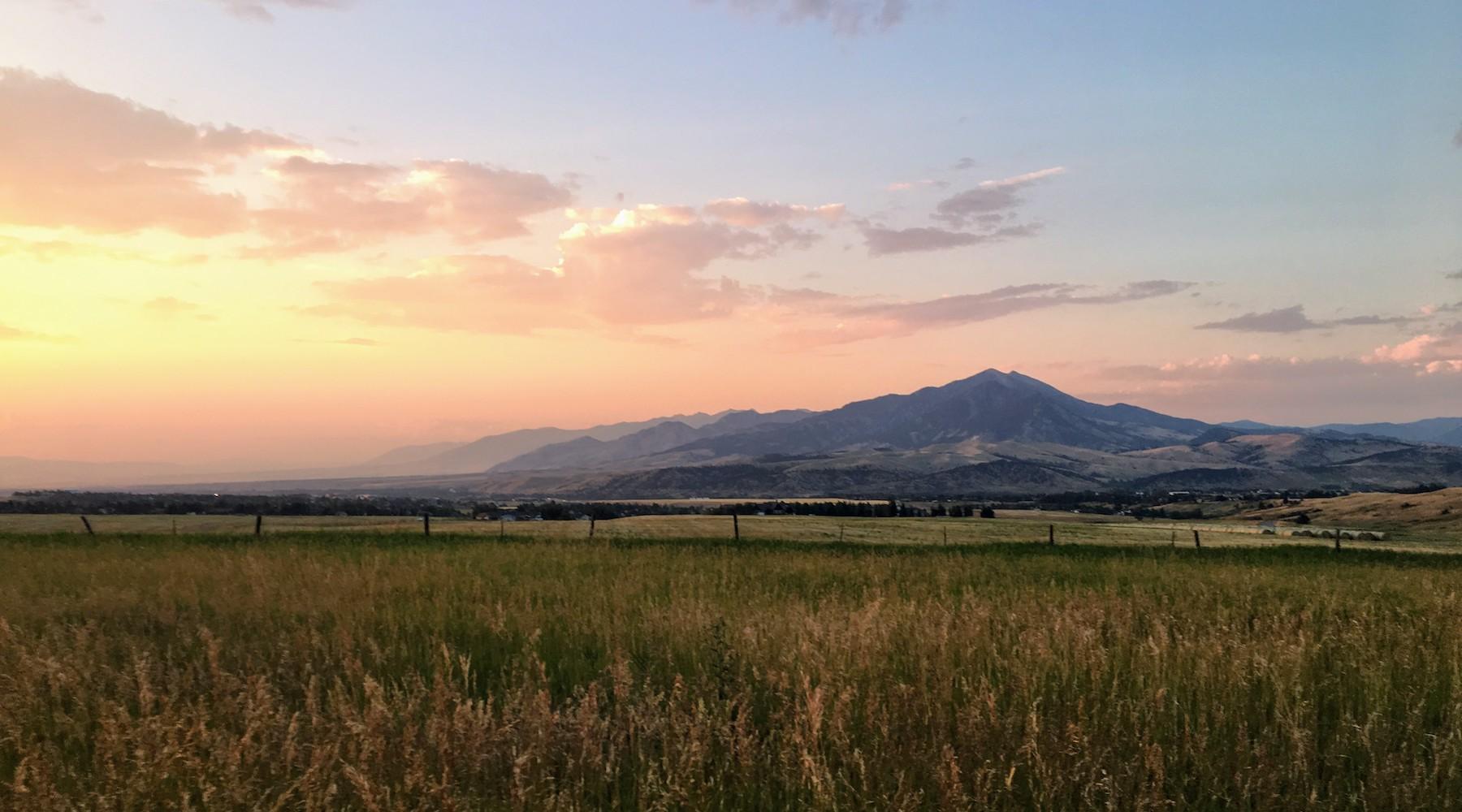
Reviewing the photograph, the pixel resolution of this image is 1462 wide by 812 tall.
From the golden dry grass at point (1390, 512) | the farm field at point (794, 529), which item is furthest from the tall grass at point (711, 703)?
the golden dry grass at point (1390, 512)

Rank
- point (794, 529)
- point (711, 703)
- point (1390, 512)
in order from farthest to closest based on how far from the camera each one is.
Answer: point (1390, 512) → point (794, 529) → point (711, 703)

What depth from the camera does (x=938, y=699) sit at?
23.2 feet

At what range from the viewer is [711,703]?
24.0 feet

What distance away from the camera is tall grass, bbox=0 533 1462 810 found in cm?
545

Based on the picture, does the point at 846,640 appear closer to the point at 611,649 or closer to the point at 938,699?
the point at 938,699

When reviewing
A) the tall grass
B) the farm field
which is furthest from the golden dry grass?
the tall grass

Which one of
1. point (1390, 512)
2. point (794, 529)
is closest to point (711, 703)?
point (794, 529)

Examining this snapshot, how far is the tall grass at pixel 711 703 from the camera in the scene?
545 cm

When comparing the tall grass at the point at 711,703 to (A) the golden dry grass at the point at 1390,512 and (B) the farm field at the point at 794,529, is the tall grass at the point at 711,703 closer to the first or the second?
(B) the farm field at the point at 794,529

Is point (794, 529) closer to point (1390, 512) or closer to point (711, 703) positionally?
point (711, 703)

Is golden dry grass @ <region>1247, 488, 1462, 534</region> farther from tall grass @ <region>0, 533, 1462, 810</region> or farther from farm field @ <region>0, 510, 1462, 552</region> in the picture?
tall grass @ <region>0, 533, 1462, 810</region>

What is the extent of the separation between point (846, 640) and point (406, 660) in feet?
16.7

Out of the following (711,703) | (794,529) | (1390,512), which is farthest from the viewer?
(1390,512)

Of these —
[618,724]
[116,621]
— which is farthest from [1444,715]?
[116,621]
